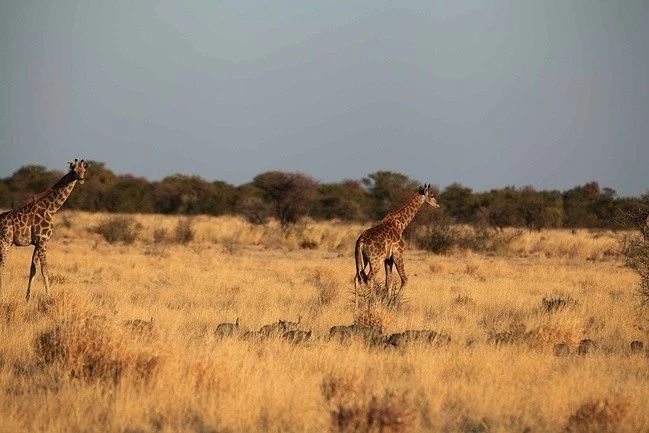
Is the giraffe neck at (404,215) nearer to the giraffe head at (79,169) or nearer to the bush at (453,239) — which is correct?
the giraffe head at (79,169)

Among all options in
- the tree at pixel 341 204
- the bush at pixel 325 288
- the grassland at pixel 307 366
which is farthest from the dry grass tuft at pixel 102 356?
the tree at pixel 341 204

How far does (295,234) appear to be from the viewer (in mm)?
31547

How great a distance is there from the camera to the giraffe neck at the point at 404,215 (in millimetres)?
14227

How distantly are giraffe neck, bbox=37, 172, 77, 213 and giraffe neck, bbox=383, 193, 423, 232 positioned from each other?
238 inches

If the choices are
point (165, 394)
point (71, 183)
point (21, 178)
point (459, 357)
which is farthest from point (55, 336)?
point (21, 178)

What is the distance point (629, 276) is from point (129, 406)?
53.2 feet

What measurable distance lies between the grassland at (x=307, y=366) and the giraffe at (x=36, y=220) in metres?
0.81

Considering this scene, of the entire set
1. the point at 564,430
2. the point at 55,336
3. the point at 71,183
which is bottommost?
the point at 564,430

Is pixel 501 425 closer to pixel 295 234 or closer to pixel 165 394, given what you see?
pixel 165 394

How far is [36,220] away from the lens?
548 inches

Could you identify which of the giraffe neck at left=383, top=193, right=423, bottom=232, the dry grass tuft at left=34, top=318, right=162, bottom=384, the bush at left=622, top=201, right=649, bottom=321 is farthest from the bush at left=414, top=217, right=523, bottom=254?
the dry grass tuft at left=34, top=318, right=162, bottom=384

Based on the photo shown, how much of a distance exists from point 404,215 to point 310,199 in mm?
25450

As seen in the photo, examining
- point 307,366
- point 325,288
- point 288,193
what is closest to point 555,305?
point 325,288

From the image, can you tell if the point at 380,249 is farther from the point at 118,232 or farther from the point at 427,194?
the point at 118,232
